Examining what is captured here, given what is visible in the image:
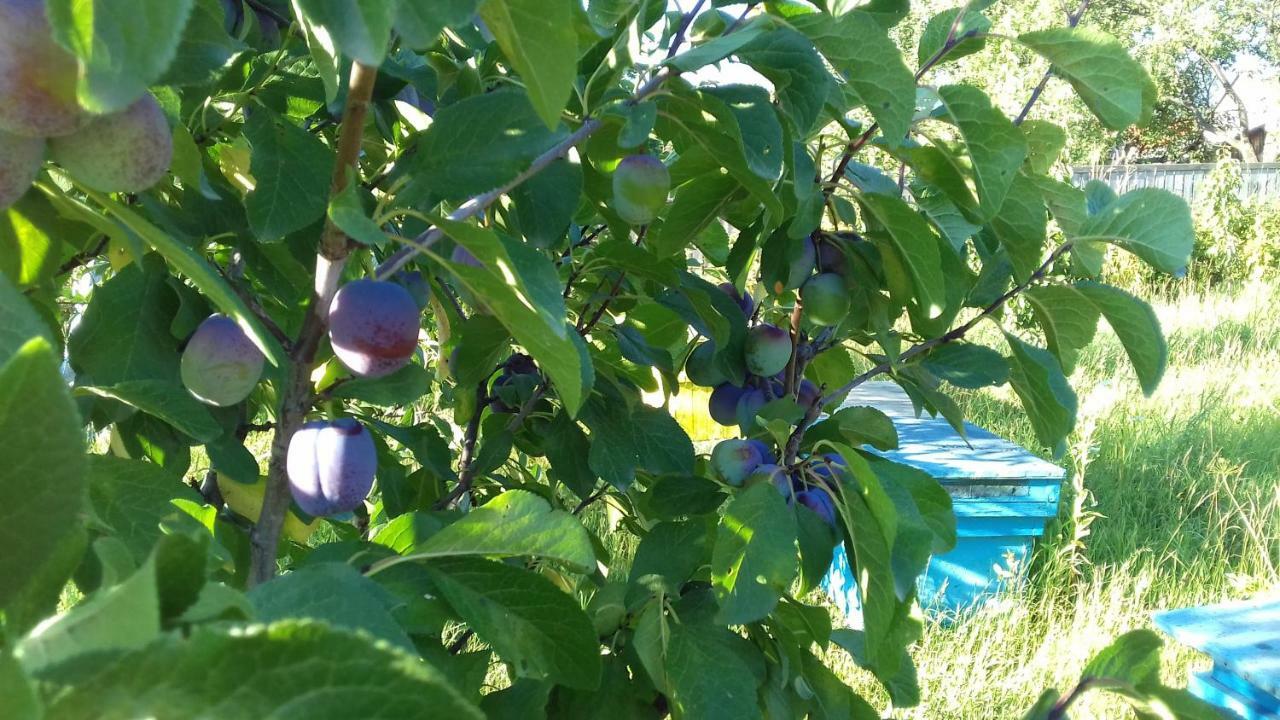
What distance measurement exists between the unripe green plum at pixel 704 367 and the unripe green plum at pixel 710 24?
389mm

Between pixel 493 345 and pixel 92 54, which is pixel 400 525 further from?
pixel 92 54

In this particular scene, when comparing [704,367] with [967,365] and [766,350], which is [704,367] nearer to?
[766,350]

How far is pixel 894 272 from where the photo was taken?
3.25 feet

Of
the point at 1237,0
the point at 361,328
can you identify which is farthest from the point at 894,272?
the point at 1237,0

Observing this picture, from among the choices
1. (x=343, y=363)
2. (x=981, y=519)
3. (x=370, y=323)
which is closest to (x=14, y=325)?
(x=370, y=323)

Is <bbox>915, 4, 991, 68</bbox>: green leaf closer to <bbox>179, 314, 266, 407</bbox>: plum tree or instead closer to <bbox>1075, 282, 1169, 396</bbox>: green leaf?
<bbox>1075, 282, 1169, 396</bbox>: green leaf

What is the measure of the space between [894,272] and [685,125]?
329 millimetres

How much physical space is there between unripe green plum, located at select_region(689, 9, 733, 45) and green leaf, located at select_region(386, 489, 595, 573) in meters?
0.39

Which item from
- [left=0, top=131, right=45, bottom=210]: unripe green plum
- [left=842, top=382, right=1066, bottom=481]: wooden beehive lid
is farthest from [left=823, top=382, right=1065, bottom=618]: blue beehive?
[left=0, top=131, right=45, bottom=210]: unripe green plum

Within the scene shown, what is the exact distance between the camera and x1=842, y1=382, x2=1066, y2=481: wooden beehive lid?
277 cm

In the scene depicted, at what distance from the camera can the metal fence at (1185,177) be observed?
10180 mm

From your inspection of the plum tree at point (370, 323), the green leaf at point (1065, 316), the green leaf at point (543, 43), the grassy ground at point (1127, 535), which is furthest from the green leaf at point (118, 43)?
the grassy ground at point (1127, 535)

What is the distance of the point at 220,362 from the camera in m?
0.72

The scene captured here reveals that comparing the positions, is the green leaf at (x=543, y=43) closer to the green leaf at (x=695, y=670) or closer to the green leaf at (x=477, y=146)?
the green leaf at (x=477, y=146)
